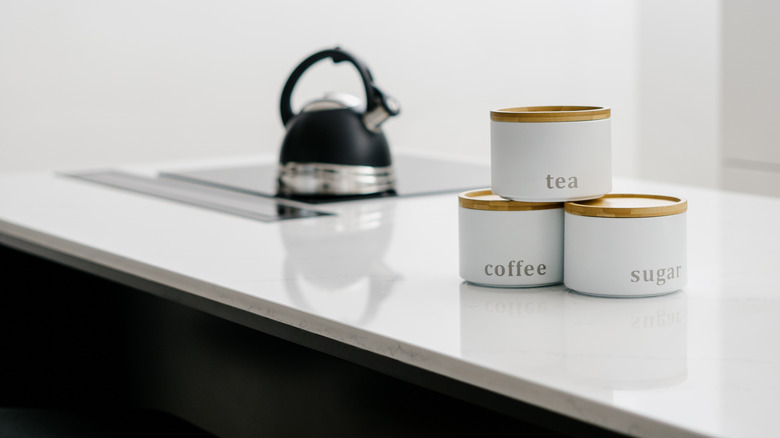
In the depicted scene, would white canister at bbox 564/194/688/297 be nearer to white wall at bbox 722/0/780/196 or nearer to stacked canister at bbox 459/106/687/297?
stacked canister at bbox 459/106/687/297

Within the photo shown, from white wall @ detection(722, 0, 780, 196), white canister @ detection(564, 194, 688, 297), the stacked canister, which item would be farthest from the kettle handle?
white wall @ detection(722, 0, 780, 196)

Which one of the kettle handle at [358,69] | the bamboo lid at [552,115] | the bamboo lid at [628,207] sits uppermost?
the kettle handle at [358,69]

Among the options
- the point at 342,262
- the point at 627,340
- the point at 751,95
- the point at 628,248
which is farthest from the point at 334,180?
the point at 751,95

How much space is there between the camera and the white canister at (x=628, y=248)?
0.87 metres

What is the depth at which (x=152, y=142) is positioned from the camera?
3.63m

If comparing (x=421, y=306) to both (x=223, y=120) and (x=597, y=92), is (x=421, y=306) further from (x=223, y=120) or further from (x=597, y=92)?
(x=597, y=92)

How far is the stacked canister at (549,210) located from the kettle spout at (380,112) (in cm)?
72

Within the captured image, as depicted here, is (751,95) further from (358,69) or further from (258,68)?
(258,68)

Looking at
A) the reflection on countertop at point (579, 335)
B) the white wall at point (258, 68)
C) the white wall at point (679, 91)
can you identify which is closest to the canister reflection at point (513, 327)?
the reflection on countertop at point (579, 335)

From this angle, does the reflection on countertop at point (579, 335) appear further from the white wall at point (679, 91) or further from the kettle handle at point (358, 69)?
the white wall at point (679, 91)

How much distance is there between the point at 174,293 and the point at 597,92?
4242 millimetres

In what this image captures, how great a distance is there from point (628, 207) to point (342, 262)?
0.38 meters

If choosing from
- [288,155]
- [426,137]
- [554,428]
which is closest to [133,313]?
[288,155]

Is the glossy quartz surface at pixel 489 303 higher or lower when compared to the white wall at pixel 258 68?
lower
